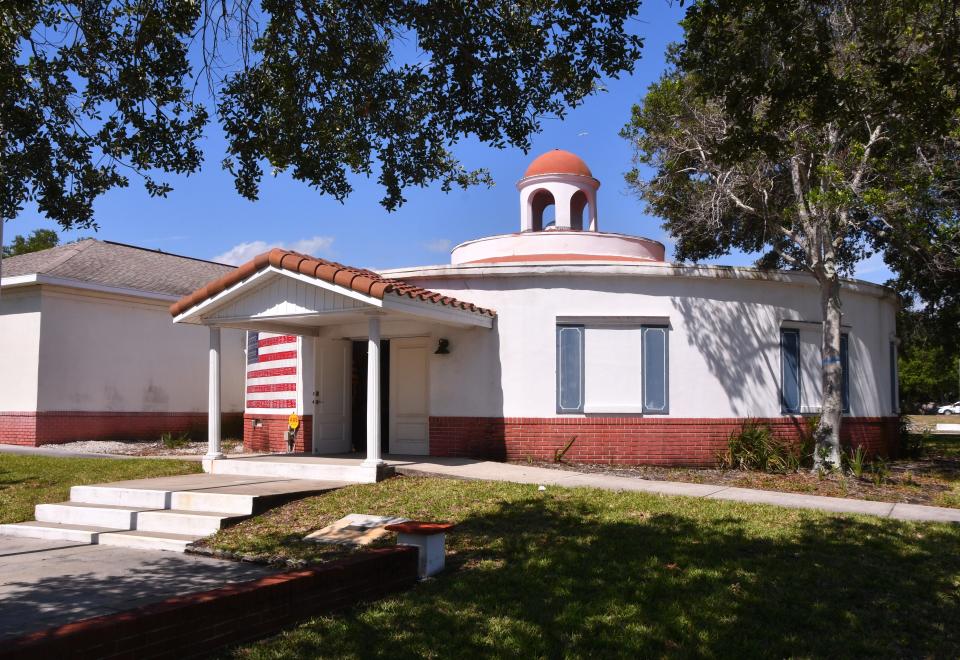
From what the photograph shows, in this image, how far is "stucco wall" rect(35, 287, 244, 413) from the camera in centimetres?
1962

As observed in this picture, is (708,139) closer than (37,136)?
No

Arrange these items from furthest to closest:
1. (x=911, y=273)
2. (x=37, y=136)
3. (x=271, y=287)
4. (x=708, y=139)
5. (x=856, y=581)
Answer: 1. (x=911, y=273)
2. (x=708, y=139)
3. (x=271, y=287)
4. (x=37, y=136)
5. (x=856, y=581)

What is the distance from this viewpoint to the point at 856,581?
731 cm

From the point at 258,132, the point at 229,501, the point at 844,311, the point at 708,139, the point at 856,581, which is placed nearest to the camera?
the point at 856,581

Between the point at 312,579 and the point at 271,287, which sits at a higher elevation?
the point at 271,287

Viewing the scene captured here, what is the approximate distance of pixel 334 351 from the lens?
16.4m

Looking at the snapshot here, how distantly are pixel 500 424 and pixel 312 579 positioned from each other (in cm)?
854

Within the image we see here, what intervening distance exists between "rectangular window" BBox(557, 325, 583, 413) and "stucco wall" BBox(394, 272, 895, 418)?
0.13 metres

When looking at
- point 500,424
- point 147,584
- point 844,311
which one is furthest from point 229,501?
point 844,311

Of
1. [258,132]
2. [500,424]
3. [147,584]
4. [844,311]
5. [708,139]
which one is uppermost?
[708,139]

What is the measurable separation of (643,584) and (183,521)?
5.86 meters

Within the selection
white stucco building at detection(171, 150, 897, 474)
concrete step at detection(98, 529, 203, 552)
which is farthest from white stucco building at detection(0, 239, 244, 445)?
concrete step at detection(98, 529, 203, 552)

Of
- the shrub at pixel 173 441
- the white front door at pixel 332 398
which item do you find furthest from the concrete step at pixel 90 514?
the shrub at pixel 173 441

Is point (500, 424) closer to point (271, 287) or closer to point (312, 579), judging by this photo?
point (271, 287)
